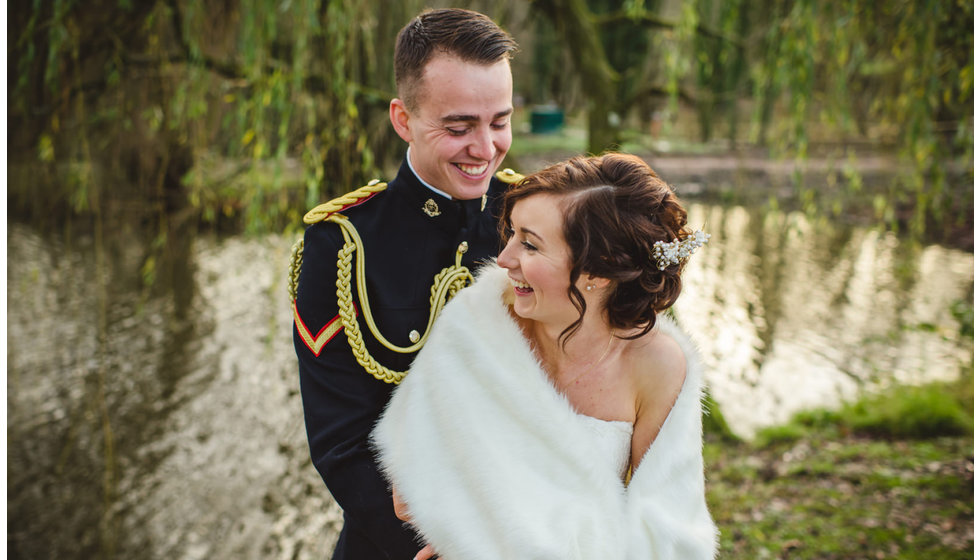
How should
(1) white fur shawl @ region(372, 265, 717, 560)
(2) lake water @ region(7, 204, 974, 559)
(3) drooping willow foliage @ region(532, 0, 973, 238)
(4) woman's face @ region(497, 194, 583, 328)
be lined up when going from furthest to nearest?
(2) lake water @ region(7, 204, 974, 559) < (3) drooping willow foliage @ region(532, 0, 973, 238) < (4) woman's face @ region(497, 194, 583, 328) < (1) white fur shawl @ region(372, 265, 717, 560)

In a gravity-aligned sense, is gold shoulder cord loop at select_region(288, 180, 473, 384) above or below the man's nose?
below

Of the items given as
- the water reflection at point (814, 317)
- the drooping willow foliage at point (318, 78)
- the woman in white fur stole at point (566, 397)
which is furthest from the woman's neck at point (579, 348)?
the water reflection at point (814, 317)

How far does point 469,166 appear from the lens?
148 cm

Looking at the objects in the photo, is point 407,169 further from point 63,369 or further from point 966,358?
point 966,358

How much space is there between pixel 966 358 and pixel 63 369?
762 centimetres

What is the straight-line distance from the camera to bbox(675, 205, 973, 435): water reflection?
5984 millimetres

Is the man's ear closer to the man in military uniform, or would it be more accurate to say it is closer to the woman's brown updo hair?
the man in military uniform

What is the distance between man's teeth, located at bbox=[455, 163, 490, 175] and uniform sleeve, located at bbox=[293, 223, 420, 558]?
29 centimetres

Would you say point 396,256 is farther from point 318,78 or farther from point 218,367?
point 218,367

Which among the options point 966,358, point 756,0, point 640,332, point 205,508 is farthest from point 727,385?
point 640,332

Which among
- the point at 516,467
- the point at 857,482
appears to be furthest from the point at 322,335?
the point at 857,482

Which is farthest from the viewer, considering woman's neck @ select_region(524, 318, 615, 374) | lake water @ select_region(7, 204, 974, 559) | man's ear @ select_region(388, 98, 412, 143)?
lake water @ select_region(7, 204, 974, 559)

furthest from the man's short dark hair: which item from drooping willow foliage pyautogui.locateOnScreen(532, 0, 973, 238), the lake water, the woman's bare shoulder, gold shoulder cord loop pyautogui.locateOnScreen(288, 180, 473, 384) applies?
the lake water

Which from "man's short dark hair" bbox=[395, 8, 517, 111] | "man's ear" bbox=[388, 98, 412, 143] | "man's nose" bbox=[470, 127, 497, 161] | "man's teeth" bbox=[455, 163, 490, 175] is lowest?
"man's teeth" bbox=[455, 163, 490, 175]
